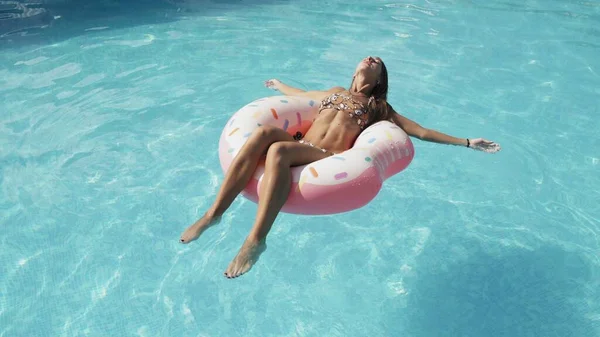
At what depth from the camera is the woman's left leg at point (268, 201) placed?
3.15m

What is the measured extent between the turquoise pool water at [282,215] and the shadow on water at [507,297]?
0.01 meters

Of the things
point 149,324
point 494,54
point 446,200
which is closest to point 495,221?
point 446,200

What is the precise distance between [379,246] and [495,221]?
1.03m

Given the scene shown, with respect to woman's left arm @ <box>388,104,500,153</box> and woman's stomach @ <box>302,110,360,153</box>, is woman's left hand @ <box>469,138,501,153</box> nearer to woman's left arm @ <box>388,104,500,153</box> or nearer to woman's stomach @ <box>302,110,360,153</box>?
woman's left arm @ <box>388,104,500,153</box>

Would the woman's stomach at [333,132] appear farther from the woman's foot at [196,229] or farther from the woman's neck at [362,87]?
the woman's foot at [196,229]

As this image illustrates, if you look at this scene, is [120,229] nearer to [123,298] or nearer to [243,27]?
[123,298]

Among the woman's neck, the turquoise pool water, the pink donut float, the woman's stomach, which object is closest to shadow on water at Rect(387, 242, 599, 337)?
the turquoise pool water

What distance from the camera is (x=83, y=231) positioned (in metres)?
4.29

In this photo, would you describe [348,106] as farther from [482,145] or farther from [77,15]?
[77,15]

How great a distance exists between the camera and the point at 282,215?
4.58 metres

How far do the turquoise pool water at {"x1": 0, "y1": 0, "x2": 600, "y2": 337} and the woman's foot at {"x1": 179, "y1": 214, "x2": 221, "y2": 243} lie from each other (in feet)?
2.33

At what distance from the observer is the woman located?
127 inches

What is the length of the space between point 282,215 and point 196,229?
1.38 m

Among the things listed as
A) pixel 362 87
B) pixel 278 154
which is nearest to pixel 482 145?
pixel 362 87
